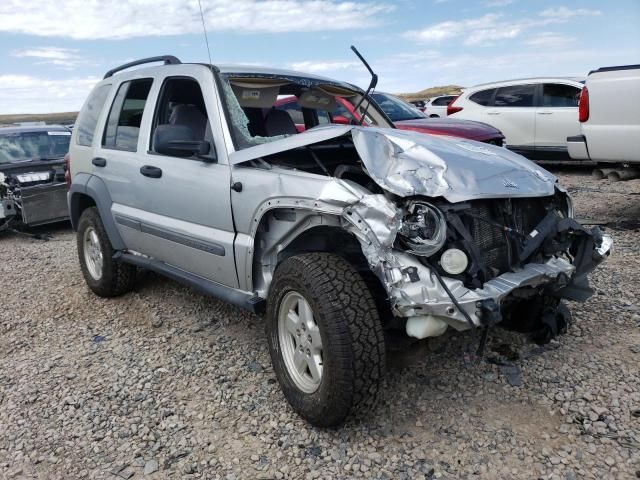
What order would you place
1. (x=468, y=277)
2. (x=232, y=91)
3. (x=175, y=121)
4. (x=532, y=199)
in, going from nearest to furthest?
(x=468, y=277), (x=532, y=199), (x=232, y=91), (x=175, y=121)

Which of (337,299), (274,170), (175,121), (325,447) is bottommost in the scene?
(325,447)

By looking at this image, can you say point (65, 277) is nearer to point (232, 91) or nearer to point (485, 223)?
point (232, 91)

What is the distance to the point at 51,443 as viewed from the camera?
2.94 m

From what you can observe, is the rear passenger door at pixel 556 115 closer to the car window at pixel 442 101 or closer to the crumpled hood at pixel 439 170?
the crumpled hood at pixel 439 170

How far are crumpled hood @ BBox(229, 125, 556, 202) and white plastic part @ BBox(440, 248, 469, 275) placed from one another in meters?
0.25

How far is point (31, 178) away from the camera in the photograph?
26.5 ft

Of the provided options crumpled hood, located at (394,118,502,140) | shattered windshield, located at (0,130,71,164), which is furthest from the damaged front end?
shattered windshield, located at (0,130,71,164)

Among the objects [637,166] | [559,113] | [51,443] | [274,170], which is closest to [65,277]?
[51,443]

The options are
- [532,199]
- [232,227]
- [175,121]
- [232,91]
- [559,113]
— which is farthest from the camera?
[559,113]

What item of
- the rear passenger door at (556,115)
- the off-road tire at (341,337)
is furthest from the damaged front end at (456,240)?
the rear passenger door at (556,115)

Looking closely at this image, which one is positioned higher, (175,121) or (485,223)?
(175,121)

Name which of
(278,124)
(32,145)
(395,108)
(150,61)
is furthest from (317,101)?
(32,145)

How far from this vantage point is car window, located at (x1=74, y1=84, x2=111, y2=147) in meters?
4.88

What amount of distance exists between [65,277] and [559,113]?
8.36 m
